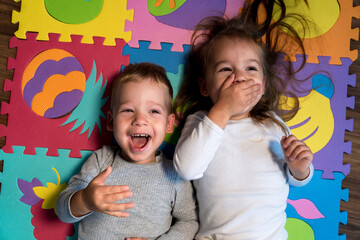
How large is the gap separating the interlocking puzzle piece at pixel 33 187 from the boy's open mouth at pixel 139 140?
0.27 m

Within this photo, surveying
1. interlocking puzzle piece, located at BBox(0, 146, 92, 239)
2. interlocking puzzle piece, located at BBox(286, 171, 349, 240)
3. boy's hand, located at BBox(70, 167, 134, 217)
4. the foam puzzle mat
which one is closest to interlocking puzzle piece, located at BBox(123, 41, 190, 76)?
the foam puzzle mat

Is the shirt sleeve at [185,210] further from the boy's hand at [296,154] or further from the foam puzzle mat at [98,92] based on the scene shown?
the boy's hand at [296,154]

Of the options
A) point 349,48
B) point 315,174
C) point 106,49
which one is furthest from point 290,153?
point 106,49

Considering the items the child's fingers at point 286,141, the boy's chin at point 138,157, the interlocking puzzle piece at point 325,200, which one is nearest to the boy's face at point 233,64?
the child's fingers at point 286,141

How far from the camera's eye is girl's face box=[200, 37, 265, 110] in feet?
3.45

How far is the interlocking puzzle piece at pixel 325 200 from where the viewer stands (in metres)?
1.20

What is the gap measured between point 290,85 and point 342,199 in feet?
1.73

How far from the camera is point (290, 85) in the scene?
1.23 metres

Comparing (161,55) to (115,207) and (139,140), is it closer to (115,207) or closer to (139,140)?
(139,140)

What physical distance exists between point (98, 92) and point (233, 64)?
0.58 meters

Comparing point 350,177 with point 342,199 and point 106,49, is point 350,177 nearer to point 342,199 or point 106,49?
point 342,199

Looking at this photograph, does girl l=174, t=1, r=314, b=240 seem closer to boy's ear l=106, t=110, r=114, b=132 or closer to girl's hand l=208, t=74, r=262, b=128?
girl's hand l=208, t=74, r=262, b=128

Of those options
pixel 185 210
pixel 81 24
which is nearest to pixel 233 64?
pixel 185 210

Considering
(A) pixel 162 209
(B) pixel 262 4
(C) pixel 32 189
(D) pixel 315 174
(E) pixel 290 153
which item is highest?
(B) pixel 262 4
